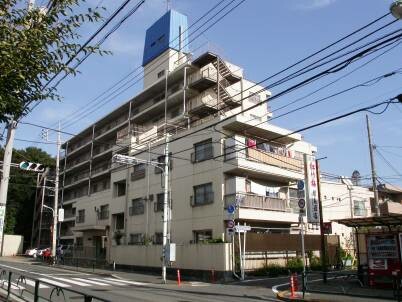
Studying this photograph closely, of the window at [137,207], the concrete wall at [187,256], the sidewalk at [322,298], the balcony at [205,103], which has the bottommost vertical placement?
the sidewalk at [322,298]

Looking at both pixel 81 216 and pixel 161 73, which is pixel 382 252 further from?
pixel 81 216

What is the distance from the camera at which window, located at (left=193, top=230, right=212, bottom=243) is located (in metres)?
32.0

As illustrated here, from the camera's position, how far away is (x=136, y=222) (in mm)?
39500

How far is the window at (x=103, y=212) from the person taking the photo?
152 feet

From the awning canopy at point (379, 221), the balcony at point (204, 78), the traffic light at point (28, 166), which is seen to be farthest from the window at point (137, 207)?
the awning canopy at point (379, 221)

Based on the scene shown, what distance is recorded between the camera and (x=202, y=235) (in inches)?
1293

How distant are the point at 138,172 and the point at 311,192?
1880cm

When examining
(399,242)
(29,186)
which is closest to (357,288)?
(399,242)

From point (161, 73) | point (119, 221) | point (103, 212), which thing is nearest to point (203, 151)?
point (119, 221)

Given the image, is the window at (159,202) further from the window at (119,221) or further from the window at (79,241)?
the window at (79,241)

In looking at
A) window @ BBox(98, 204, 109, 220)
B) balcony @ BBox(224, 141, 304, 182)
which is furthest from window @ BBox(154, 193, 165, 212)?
window @ BBox(98, 204, 109, 220)

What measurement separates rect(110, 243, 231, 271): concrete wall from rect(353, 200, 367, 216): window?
23.3 metres

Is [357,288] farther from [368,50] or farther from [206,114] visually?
[206,114]

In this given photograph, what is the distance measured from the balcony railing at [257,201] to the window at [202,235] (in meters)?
2.96
